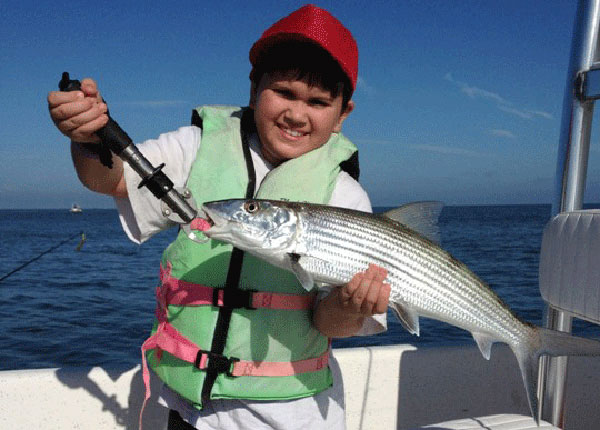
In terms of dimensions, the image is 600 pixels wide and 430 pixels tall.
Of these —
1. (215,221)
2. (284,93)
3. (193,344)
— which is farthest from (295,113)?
(193,344)

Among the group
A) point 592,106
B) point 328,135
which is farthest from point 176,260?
point 592,106

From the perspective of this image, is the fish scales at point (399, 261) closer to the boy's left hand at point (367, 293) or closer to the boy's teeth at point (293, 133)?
the boy's left hand at point (367, 293)

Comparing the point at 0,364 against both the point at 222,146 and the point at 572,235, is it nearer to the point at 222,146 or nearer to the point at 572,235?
the point at 222,146

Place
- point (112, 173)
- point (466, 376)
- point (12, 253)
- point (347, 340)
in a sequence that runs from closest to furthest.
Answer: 1. point (112, 173)
2. point (466, 376)
3. point (347, 340)
4. point (12, 253)

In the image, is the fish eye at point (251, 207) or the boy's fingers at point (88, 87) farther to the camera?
the fish eye at point (251, 207)

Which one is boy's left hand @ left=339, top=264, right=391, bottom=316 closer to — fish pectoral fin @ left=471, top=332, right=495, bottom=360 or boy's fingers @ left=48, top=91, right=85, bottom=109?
fish pectoral fin @ left=471, top=332, right=495, bottom=360

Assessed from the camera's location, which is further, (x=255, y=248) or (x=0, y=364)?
(x=0, y=364)

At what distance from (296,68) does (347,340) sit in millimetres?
9423

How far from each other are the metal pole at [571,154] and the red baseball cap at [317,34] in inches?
58.1

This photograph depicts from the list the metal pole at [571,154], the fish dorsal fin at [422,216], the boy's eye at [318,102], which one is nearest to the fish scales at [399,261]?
the fish dorsal fin at [422,216]

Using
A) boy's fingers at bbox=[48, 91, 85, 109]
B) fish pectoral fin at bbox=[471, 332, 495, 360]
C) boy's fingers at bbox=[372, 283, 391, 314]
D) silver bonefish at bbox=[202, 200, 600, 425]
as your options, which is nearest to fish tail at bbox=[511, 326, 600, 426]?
silver bonefish at bbox=[202, 200, 600, 425]

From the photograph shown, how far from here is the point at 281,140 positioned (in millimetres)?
2902

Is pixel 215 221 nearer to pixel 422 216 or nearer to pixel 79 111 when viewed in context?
pixel 79 111

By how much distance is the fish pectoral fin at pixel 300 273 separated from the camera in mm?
2491
